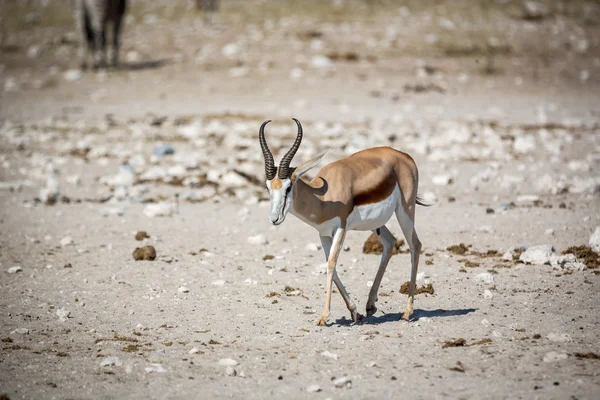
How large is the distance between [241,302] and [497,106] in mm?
12660

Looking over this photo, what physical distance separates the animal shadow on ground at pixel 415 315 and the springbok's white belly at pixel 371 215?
2.93 ft

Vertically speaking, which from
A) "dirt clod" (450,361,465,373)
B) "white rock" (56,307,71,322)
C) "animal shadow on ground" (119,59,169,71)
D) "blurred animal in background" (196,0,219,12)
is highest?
"blurred animal in background" (196,0,219,12)

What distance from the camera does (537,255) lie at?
9469 millimetres

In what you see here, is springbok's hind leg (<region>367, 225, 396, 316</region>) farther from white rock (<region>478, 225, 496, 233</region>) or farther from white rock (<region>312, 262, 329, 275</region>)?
white rock (<region>478, 225, 496, 233</region>)

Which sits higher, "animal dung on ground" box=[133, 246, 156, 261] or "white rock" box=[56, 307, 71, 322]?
"white rock" box=[56, 307, 71, 322]

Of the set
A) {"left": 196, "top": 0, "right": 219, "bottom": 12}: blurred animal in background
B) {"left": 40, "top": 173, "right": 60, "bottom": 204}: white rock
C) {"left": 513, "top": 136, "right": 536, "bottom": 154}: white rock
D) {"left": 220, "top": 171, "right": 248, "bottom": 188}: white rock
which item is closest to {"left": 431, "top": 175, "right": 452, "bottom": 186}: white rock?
{"left": 513, "top": 136, "right": 536, "bottom": 154}: white rock

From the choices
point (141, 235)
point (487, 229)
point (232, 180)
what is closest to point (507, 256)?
point (487, 229)

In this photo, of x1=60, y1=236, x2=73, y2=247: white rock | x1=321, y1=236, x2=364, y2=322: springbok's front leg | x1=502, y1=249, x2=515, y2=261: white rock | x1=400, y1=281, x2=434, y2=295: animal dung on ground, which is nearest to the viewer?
x1=321, y1=236, x2=364, y2=322: springbok's front leg

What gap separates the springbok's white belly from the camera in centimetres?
759

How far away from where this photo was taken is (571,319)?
25.5ft

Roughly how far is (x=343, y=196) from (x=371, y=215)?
32cm

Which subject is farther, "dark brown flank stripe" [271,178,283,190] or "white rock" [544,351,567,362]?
"dark brown flank stripe" [271,178,283,190]

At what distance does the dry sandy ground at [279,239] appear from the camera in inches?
266

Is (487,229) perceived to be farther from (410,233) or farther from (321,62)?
(321,62)
